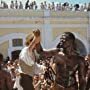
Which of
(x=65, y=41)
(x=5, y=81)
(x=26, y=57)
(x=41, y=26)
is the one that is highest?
(x=65, y=41)

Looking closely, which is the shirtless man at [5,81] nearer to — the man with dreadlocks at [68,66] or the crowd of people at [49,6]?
the man with dreadlocks at [68,66]

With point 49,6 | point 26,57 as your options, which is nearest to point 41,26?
point 49,6

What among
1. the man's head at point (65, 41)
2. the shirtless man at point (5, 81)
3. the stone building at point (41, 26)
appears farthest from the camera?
the stone building at point (41, 26)

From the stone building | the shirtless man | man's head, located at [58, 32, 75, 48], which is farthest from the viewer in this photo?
the stone building

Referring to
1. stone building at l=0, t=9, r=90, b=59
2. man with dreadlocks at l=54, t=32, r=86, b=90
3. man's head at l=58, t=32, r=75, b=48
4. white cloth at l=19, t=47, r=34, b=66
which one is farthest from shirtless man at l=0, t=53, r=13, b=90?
stone building at l=0, t=9, r=90, b=59

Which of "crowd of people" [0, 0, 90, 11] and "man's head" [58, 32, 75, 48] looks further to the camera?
"crowd of people" [0, 0, 90, 11]

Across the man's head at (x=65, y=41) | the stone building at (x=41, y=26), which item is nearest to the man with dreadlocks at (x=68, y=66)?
the man's head at (x=65, y=41)

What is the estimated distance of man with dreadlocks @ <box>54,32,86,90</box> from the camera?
A: 19.2 ft

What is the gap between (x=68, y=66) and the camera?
5938 millimetres

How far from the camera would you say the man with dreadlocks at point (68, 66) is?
585cm

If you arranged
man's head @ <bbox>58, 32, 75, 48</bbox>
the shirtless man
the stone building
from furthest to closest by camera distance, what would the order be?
the stone building, the shirtless man, man's head @ <bbox>58, 32, 75, 48</bbox>

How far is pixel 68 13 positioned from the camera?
98.5 ft

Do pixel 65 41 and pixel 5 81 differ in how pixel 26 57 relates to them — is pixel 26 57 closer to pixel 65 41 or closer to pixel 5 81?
pixel 5 81

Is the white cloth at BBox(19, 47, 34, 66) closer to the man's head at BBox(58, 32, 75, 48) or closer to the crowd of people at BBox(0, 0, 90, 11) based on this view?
the man's head at BBox(58, 32, 75, 48)
